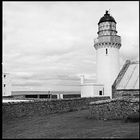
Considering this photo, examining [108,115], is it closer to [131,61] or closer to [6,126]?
[6,126]

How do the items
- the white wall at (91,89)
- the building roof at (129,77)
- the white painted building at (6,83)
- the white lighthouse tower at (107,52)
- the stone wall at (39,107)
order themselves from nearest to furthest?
the stone wall at (39,107)
the building roof at (129,77)
the white wall at (91,89)
the white lighthouse tower at (107,52)
the white painted building at (6,83)

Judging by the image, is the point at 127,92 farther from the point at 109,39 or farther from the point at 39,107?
the point at 109,39

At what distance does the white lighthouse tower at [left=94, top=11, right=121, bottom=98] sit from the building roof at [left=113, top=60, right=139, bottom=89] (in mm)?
14018

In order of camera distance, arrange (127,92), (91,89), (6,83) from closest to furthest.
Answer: (127,92) → (91,89) → (6,83)

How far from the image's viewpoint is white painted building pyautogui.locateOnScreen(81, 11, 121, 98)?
1501 inches

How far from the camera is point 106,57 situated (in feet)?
127

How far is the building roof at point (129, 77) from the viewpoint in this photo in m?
20.8

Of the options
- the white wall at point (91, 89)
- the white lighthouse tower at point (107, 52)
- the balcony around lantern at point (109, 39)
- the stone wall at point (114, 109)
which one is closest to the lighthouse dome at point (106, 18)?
the white lighthouse tower at point (107, 52)

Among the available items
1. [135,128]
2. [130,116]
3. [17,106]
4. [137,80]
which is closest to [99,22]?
[137,80]

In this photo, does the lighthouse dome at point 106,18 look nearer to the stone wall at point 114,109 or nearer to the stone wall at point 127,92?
the stone wall at point 127,92

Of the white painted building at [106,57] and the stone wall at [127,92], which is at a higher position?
the white painted building at [106,57]

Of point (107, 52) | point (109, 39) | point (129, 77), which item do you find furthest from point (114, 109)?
point (109, 39)

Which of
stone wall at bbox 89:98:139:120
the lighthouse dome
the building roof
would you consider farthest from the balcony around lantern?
stone wall at bbox 89:98:139:120

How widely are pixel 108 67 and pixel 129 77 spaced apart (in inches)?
649
